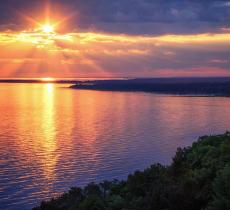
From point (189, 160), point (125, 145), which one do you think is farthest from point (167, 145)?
point (189, 160)

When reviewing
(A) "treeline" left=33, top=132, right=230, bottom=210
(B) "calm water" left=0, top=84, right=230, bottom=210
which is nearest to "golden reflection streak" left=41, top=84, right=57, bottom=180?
(B) "calm water" left=0, top=84, right=230, bottom=210

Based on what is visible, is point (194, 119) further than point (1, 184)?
Yes

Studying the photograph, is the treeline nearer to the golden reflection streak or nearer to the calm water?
the calm water

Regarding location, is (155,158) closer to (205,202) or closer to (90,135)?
(90,135)

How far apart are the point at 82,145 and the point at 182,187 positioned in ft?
187

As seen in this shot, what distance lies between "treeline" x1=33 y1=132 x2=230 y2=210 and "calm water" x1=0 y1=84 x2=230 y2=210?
19451 mm

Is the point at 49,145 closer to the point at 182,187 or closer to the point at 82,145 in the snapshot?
the point at 82,145

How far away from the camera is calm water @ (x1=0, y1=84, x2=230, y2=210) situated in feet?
Answer: 156

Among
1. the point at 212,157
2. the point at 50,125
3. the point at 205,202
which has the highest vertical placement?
the point at 212,157

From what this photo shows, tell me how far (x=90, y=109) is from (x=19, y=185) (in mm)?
101186

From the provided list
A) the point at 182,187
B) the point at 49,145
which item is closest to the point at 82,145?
the point at 49,145

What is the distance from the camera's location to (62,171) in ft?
173

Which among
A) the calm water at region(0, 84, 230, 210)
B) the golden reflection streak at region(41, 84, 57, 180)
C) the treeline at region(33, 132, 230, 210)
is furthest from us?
the golden reflection streak at region(41, 84, 57, 180)

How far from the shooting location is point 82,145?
72.5 meters
